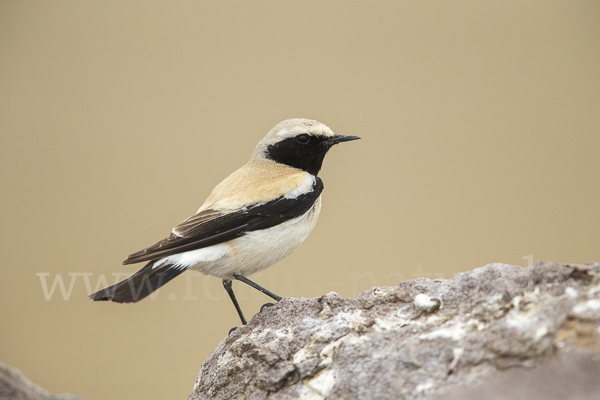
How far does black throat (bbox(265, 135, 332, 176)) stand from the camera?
4602 millimetres

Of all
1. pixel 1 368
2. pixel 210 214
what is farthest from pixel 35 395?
pixel 210 214

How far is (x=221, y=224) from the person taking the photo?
3.84 meters

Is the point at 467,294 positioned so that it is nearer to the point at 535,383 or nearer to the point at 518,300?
the point at 518,300

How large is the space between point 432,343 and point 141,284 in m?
1.94

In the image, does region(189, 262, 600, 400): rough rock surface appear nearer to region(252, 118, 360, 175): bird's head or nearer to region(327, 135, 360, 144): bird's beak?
region(252, 118, 360, 175): bird's head

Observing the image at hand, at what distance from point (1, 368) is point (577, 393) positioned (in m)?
3.07

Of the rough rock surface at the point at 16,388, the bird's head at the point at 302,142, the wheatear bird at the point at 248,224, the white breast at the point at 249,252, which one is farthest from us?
the bird's head at the point at 302,142

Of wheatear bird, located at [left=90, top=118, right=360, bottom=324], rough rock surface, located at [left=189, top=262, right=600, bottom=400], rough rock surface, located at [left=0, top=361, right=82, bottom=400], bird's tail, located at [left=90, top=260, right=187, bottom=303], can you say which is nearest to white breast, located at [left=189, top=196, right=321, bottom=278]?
wheatear bird, located at [left=90, top=118, right=360, bottom=324]

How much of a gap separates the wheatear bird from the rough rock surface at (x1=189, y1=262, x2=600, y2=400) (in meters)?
0.57

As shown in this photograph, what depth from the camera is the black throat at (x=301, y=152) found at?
4.60 meters

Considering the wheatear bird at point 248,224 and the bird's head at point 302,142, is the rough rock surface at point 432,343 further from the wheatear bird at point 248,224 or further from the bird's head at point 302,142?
the bird's head at point 302,142

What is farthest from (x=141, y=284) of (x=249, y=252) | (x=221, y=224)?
(x=249, y=252)

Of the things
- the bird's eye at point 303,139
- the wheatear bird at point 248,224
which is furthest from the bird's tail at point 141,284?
the bird's eye at point 303,139

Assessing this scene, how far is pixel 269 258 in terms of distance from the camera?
13.1 feet
